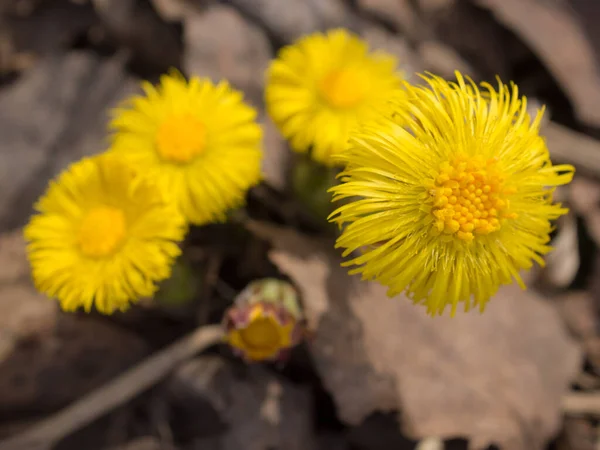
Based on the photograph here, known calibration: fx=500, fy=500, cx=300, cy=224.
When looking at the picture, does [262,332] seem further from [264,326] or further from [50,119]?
[50,119]

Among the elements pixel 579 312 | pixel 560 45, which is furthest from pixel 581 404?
→ pixel 560 45

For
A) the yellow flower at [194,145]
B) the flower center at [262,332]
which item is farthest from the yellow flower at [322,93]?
the flower center at [262,332]

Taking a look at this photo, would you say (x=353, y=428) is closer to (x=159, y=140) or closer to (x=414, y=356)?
(x=414, y=356)

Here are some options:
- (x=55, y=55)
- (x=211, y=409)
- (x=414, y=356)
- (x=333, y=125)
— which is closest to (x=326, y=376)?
(x=414, y=356)

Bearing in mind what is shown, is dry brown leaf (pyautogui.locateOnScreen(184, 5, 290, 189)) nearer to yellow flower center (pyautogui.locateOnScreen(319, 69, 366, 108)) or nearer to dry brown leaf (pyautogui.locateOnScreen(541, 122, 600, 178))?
yellow flower center (pyautogui.locateOnScreen(319, 69, 366, 108))

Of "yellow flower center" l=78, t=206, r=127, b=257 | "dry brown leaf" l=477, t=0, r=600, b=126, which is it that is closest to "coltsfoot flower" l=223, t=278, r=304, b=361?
"yellow flower center" l=78, t=206, r=127, b=257
